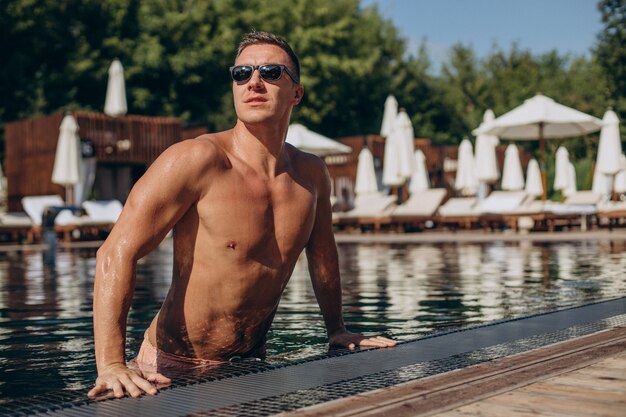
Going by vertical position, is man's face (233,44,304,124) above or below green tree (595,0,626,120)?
below

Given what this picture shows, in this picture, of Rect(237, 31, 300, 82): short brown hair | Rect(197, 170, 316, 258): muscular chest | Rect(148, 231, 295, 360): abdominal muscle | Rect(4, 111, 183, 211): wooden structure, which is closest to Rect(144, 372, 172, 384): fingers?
Rect(148, 231, 295, 360): abdominal muscle

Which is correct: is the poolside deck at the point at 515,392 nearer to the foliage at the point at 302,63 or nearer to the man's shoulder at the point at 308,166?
the man's shoulder at the point at 308,166

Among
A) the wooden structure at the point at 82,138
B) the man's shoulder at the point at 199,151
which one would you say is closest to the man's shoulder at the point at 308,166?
the man's shoulder at the point at 199,151

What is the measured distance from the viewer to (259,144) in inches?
142

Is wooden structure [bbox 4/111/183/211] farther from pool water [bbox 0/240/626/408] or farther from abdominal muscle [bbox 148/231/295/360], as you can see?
abdominal muscle [bbox 148/231/295/360]

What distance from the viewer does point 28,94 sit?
109 feet

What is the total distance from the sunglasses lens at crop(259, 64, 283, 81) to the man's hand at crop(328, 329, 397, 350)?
1.31 metres

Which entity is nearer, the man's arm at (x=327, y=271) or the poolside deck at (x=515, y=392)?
the poolside deck at (x=515, y=392)

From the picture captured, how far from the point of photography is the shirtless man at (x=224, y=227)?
320 cm

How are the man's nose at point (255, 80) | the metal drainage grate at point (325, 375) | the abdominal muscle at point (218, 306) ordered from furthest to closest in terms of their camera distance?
the abdominal muscle at point (218, 306) → the man's nose at point (255, 80) → the metal drainage grate at point (325, 375)

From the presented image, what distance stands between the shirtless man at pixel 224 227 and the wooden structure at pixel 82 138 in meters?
25.5

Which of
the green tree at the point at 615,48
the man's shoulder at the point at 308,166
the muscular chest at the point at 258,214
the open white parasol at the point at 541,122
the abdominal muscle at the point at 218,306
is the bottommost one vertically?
the abdominal muscle at the point at 218,306

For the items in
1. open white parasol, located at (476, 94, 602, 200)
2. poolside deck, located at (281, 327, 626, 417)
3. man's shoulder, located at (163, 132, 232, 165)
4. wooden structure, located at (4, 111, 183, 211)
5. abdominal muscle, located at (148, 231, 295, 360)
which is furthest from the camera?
wooden structure, located at (4, 111, 183, 211)

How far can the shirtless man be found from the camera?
3.20 metres
